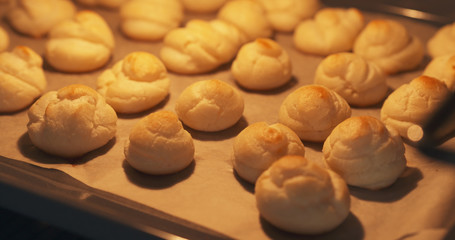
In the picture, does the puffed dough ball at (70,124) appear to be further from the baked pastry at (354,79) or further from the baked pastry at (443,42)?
the baked pastry at (443,42)

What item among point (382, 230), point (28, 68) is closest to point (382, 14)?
point (382, 230)

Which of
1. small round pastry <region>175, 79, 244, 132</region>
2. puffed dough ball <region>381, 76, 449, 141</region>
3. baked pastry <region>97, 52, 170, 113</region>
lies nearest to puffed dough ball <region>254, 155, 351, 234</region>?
small round pastry <region>175, 79, 244, 132</region>

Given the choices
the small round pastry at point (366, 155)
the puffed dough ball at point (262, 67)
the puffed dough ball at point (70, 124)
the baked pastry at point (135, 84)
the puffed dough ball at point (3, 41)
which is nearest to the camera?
the small round pastry at point (366, 155)

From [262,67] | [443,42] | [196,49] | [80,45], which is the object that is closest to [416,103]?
[262,67]

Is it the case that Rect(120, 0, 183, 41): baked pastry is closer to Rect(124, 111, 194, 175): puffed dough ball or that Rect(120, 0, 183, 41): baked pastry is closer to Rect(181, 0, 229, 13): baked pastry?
Rect(181, 0, 229, 13): baked pastry

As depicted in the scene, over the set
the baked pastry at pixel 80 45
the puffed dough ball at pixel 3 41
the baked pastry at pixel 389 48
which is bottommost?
the puffed dough ball at pixel 3 41

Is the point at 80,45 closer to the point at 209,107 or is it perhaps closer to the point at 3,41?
the point at 3,41

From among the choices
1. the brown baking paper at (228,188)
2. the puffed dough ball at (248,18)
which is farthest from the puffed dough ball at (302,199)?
the puffed dough ball at (248,18)
